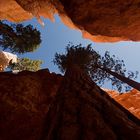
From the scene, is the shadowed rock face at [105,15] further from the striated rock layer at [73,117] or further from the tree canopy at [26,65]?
the tree canopy at [26,65]

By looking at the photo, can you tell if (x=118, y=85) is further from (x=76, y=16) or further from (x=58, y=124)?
(x=58, y=124)

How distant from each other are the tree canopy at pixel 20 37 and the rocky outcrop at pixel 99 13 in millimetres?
1184

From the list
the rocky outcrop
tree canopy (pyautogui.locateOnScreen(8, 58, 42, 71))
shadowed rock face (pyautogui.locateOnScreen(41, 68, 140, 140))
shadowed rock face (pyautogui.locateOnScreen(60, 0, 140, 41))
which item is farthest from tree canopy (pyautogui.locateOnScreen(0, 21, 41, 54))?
shadowed rock face (pyautogui.locateOnScreen(41, 68, 140, 140))

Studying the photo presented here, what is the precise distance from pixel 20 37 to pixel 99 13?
6.26 m

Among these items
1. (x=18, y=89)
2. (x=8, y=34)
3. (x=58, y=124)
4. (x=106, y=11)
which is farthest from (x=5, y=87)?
(x=58, y=124)

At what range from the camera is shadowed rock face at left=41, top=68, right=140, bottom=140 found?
7307 mm

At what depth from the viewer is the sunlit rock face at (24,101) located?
48.6ft

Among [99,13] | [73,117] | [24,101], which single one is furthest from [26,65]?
[73,117]

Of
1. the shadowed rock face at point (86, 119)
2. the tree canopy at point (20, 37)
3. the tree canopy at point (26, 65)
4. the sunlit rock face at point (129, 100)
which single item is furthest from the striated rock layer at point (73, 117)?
Result: the tree canopy at point (26, 65)

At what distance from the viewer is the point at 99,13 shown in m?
17.4

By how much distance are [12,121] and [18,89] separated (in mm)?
1972

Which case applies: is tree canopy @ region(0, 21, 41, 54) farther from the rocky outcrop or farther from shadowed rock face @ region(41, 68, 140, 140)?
shadowed rock face @ region(41, 68, 140, 140)

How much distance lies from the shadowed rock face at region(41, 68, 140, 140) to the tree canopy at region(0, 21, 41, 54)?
11554 mm

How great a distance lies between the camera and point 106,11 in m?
17.2
